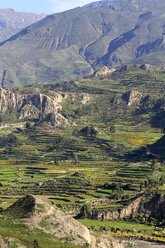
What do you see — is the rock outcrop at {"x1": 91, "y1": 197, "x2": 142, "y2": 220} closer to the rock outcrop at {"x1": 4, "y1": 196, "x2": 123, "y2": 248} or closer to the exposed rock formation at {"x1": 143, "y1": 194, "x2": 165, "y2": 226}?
the exposed rock formation at {"x1": 143, "y1": 194, "x2": 165, "y2": 226}

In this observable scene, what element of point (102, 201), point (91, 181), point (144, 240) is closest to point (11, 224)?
point (144, 240)

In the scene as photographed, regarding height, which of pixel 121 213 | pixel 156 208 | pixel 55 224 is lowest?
pixel 121 213

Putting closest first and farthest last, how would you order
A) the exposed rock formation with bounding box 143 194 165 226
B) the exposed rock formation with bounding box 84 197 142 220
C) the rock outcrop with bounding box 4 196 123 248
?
the rock outcrop with bounding box 4 196 123 248 → the exposed rock formation with bounding box 143 194 165 226 → the exposed rock formation with bounding box 84 197 142 220

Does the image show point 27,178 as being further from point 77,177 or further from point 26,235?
point 26,235

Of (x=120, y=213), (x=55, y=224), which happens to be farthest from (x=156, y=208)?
(x=55, y=224)

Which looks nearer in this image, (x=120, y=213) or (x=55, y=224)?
(x=55, y=224)

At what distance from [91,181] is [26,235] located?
290 feet

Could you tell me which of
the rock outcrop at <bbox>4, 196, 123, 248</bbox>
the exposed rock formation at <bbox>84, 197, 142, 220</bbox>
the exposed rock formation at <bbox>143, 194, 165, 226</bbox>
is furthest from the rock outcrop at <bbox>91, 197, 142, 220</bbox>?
the rock outcrop at <bbox>4, 196, 123, 248</bbox>

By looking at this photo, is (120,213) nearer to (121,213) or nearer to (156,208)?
(121,213)

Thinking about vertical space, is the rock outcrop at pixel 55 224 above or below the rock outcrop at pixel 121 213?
above

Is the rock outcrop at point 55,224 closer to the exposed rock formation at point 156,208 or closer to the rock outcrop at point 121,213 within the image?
the rock outcrop at point 121,213

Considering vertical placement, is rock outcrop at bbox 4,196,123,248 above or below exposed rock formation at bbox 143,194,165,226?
above

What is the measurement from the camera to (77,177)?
566 ft

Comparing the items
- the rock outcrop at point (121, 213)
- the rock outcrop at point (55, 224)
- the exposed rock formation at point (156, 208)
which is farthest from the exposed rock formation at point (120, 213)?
the rock outcrop at point (55, 224)
